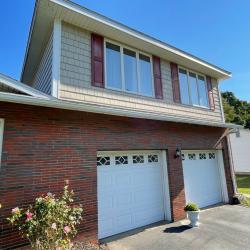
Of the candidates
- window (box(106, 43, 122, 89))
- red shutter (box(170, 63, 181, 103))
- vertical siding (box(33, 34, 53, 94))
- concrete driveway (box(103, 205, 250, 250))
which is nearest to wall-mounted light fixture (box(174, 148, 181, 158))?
red shutter (box(170, 63, 181, 103))

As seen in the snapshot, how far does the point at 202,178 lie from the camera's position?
8.84m

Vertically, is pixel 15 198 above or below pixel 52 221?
above

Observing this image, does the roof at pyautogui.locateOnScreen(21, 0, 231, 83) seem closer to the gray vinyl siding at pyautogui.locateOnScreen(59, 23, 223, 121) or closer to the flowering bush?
the gray vinyl siding at pyautogui.locateOnScreen(59, 23, 223, 121)

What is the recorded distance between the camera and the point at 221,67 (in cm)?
1015

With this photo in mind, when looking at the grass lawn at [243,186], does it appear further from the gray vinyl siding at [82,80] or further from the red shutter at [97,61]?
the red shutter at [97,61]

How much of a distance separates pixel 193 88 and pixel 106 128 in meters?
5.28

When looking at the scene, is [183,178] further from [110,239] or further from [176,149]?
[110,239]

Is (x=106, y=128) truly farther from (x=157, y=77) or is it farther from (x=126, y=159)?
(x=157, y=77)

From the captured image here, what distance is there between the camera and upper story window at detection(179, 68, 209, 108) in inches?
357

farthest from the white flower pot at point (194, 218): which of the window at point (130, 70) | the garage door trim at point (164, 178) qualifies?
the window at point (130, 70)

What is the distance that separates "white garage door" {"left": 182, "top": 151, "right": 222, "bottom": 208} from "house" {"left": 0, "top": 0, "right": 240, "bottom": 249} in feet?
0.14

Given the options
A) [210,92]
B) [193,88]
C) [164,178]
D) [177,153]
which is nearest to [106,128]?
[164,178]

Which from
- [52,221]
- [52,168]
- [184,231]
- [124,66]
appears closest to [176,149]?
[184,231]

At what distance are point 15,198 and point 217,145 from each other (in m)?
8.30
